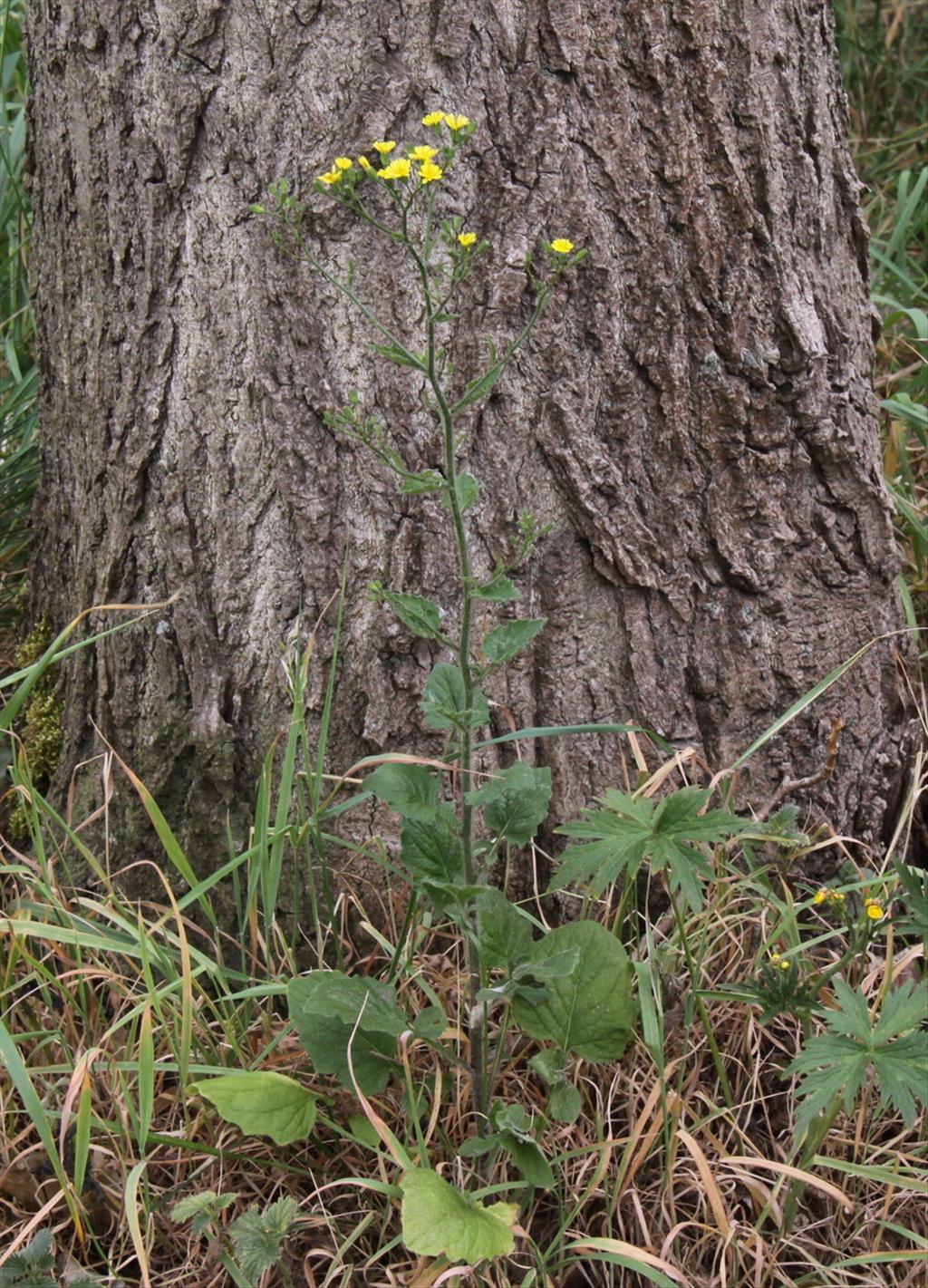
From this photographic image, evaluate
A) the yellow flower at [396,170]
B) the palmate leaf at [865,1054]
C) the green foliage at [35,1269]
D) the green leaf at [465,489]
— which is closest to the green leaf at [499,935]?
the palmate leaf at [865,1054]

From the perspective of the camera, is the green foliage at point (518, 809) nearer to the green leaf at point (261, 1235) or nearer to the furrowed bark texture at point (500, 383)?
the furrowed bark texture at point (500, 383)

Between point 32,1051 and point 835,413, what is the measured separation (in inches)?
63.4

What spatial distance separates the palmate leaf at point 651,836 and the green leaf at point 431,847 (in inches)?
7.1

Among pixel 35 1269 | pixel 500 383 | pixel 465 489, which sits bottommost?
pixel 35 1269

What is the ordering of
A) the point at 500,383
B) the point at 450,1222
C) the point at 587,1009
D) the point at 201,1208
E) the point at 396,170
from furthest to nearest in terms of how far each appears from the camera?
the point at 500,383 → the point at 587,1009 → the point at 201,1208 → the point at 450,1222 → the point at 396,170

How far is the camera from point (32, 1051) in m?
1.84

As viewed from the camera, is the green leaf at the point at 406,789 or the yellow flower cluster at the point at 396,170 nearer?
the yellow flower cluster at the point at 396,170

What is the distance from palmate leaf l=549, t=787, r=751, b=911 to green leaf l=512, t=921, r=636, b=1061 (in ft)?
0.34

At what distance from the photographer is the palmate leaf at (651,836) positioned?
1.66 m

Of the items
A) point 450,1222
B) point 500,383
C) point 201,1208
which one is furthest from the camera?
point 500,383

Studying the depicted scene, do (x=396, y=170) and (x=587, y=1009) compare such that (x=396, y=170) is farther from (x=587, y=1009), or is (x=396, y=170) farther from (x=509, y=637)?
(x=587, y=1009)

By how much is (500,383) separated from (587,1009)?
3.01ft

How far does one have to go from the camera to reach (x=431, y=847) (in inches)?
64.1

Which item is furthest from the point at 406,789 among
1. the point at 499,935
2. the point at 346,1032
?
the point at 346,1032
